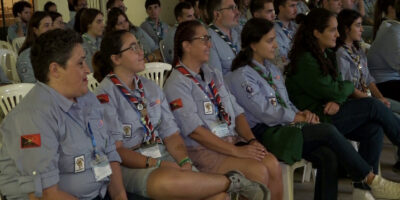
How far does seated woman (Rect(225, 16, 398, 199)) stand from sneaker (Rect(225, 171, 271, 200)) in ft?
1.29

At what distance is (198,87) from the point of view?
2818mm

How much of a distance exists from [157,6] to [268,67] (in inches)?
137

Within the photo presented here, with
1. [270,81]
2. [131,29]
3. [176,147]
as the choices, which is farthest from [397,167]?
[131,29]

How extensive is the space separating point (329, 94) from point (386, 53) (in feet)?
3.34

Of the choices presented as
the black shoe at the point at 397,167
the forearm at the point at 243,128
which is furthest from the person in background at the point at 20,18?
the black shoe at the point at 397,167

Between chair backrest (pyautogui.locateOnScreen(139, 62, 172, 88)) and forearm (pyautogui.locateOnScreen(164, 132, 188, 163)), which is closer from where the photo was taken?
forearm (pyautogui.locateOnScreen(164, 132, 188, 163))

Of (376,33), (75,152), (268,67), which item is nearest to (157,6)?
(376,33)

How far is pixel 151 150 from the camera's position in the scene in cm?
254

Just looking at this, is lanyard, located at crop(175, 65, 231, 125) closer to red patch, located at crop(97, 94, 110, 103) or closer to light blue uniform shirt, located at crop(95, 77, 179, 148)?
light blue uniform shirt, located at crop(95, 77, 179, 148)

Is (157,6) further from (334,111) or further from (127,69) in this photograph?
(127,69)

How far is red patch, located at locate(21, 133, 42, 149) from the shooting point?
6.04ft

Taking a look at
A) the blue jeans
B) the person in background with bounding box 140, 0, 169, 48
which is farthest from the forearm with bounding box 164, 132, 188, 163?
the person in background with bounding box 140, 0, 169, 48

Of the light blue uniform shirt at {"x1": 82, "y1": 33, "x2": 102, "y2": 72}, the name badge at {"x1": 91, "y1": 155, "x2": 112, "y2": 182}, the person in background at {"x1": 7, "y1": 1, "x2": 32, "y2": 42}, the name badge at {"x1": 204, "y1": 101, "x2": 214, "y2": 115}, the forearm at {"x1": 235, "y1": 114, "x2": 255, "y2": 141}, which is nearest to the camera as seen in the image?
the name badge at {"x1": 91, "y1": 155, "x2": 112, "y2": 182}

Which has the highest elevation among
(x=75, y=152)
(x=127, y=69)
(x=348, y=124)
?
(x=127, y=69)
